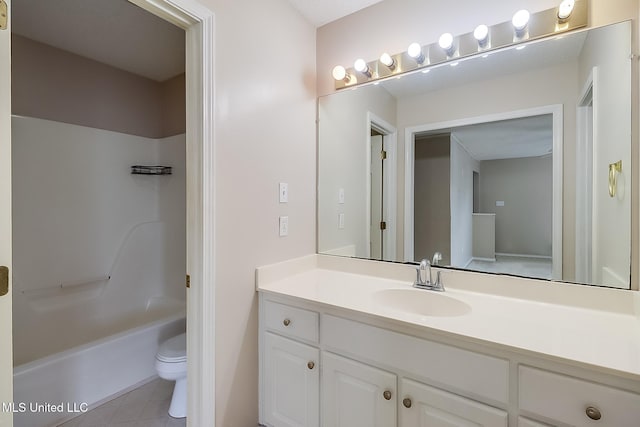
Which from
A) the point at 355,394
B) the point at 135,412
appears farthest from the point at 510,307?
the point at 135,412

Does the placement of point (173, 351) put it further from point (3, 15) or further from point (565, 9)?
point (565, 9)

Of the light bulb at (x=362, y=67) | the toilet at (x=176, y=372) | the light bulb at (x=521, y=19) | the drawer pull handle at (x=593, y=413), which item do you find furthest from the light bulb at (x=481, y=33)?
the toilet at (x=176, y=372)

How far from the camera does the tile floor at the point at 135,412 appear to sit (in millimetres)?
1619

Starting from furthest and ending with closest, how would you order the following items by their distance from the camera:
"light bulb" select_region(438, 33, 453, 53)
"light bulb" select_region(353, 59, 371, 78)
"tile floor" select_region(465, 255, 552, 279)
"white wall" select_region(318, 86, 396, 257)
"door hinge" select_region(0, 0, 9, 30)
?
"white wall" select_region(318, 86, 396, 257), "light bulb" select_region(353, 59, 371, 78), "light bulb" select_region(438, 33, 453, 53), "tile floor" select_region(465, 255, 552, 279), "door hinge" select_region(0, 0, 9, 30)

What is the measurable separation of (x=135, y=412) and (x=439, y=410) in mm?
1740

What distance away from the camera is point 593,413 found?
799 mm

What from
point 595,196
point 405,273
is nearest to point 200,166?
point 405,273

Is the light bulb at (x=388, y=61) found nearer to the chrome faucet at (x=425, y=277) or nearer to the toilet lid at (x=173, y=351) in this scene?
the chrome faucet at (x=425, y=277)

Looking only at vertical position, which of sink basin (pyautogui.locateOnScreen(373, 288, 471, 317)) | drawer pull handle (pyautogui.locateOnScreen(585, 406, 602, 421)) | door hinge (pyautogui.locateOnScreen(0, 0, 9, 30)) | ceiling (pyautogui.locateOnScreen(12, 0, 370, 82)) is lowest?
drawer pull handle (pyautogui.locateOnScreen(585, 406, 602, 421))

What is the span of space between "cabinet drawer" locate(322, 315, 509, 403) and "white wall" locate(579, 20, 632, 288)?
70 cm

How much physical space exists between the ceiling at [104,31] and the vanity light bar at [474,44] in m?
1.35

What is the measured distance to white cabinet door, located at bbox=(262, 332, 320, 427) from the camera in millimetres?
1313

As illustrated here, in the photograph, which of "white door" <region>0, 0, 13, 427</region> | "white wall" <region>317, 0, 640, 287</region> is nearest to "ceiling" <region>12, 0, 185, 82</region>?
"white wall" <region>317, 0, 640, 287</region>

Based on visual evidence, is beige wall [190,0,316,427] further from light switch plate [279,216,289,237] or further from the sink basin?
the sink basin
